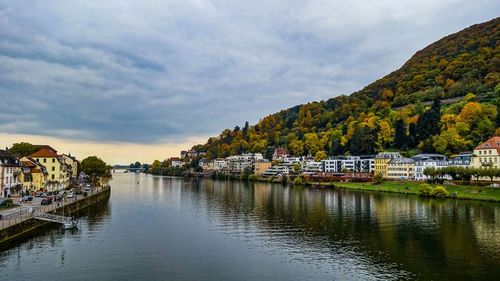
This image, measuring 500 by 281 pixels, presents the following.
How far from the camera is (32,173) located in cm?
7762

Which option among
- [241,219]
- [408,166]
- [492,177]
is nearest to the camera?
[241,219]

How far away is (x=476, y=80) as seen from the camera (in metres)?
191

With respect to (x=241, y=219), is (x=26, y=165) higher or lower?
higher

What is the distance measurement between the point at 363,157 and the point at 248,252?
401 feet

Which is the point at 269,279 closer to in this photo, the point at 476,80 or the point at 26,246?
the point at 26,246

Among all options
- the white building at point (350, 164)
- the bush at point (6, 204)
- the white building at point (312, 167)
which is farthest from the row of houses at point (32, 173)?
the white building at point (350, 164)

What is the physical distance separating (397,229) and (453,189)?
48.3m

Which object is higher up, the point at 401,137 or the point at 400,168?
the point at 401,137

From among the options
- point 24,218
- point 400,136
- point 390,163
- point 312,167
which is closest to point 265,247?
point 24,218

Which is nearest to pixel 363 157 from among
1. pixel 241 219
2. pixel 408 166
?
pixel 408 166

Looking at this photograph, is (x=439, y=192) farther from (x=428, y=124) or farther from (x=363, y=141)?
(x=363, y=141)

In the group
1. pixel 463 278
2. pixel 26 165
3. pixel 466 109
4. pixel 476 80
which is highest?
pixel 476 80

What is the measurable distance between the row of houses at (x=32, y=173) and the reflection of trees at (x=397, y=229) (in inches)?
1272

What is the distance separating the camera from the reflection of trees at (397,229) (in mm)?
34250
